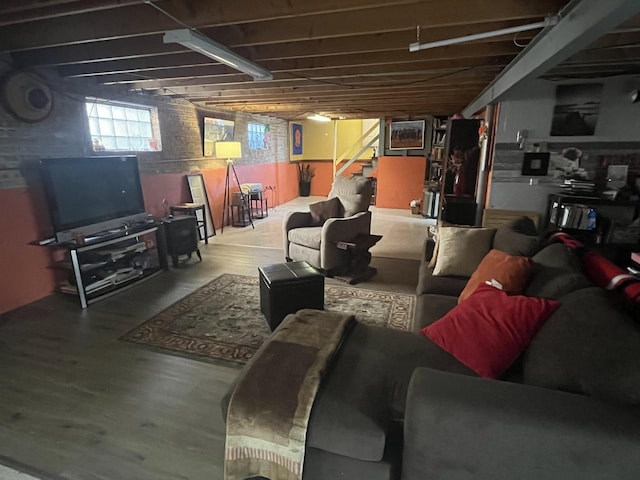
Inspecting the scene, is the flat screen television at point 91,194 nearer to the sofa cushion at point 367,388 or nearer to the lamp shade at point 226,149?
the lamp shade at point 226,149

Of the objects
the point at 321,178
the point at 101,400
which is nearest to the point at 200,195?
the point at 101,400

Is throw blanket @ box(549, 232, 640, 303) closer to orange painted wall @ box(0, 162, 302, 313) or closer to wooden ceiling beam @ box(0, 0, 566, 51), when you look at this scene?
wooden ceiling beam @ box(0, 0, 566, 51)

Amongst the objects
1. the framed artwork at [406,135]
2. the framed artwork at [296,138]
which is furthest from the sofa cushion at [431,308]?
the framed artwork at [296,138]

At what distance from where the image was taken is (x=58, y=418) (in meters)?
1.87

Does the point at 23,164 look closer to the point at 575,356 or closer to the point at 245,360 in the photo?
the point at 245,360

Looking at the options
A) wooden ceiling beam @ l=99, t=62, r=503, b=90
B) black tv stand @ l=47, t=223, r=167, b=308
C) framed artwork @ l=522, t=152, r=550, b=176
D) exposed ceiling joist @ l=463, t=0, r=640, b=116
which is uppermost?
wooden ceiling beam @ l=99, t=62, r=503, b=90

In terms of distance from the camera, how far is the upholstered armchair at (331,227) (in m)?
3.79

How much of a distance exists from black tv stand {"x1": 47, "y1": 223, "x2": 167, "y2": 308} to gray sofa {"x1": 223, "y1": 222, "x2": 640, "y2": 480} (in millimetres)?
2771

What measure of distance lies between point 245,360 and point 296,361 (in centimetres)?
99

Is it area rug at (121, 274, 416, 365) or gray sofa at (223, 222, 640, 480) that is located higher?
gray sofa at (223, 222, 640, 480)

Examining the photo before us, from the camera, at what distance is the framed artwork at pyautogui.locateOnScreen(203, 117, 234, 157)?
579 centimetres

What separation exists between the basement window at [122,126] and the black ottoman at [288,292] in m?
2.80

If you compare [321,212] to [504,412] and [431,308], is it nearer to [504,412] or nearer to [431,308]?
[431,308]

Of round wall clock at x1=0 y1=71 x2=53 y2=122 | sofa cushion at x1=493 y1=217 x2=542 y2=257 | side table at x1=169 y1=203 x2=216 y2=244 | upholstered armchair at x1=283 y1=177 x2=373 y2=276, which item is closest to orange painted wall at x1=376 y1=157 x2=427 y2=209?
upholstered armchair at x1=283 y1=177 x2=373 y2=276
